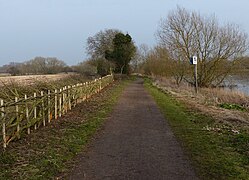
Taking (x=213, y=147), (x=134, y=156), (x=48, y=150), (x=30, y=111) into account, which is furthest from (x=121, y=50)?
(x=134, y=156)

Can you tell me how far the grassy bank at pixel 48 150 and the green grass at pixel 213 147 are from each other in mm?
2709

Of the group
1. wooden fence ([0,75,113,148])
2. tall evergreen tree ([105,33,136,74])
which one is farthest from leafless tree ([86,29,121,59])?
wooden fence ([0,75,113,148])

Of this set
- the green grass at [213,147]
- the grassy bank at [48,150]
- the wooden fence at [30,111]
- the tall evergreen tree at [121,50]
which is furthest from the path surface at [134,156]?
the tall evergreen tree at [121,50]

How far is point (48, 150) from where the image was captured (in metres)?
8.18

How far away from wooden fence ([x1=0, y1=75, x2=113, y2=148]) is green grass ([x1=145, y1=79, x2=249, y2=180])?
4547 millimetres

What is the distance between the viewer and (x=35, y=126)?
1099 cm

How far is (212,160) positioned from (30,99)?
5877 mm

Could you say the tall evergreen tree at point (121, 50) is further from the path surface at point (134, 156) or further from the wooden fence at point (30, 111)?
the path surface at point (134, 156)

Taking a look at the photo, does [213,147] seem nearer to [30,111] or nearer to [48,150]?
[48,150]

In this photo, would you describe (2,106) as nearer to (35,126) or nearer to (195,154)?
(35,126)

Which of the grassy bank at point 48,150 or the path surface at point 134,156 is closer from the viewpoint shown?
the path surface at point 134,156

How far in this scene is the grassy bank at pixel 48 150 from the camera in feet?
21.1

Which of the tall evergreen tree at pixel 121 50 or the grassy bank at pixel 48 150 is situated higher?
the tall evergreen tree at pixel 121 50

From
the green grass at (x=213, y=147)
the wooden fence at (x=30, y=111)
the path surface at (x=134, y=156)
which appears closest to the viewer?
the path surface at (x=134, y=156)
